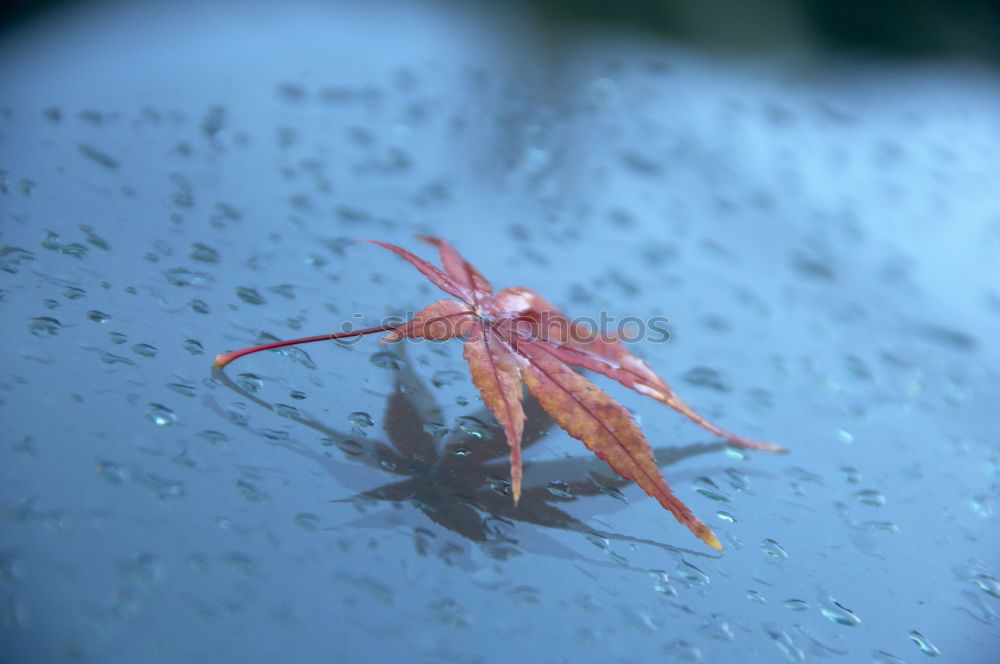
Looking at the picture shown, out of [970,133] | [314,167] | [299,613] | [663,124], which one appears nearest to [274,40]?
[314,167]

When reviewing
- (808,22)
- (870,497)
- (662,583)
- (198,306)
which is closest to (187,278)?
(198,306)

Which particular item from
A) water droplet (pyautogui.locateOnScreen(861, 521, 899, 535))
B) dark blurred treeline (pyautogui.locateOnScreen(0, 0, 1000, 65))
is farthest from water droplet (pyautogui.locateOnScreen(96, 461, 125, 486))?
dark blurred treeline (pyautogui.locateOnScreen(0, 0, 1000, 65))

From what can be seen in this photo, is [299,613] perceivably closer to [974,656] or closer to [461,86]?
[974,656]

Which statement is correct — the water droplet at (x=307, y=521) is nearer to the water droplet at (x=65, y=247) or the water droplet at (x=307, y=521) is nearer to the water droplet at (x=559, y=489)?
the water droplet at (x=559, y=489)

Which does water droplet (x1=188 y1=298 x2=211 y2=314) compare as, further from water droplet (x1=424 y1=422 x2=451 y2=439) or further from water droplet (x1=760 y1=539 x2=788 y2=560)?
water droplet (x1=760 y1=539 x2=788 y2=560)

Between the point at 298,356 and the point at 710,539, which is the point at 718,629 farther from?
the point at 298,356

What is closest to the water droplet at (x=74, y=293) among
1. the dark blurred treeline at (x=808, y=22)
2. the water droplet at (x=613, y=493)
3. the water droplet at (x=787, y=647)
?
the water droplet at (x=613, y=493)

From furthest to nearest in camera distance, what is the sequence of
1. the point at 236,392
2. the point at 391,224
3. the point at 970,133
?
1. the point at 970,133
2. the point at 391,224
3. the point at 236,392
